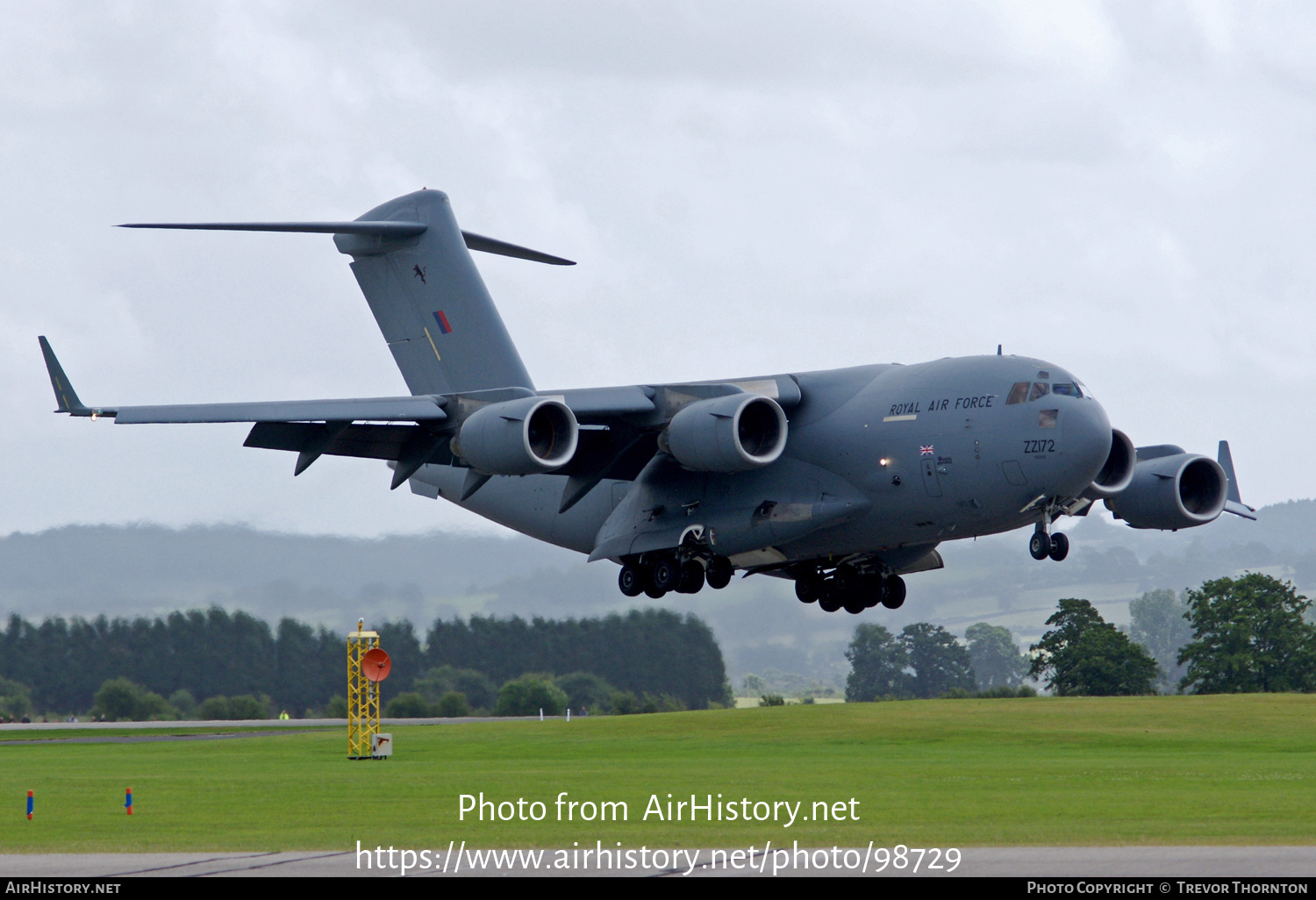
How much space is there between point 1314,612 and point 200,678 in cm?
9631

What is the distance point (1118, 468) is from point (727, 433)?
229 inches

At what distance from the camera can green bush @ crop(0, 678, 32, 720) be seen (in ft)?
151

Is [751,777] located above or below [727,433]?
below

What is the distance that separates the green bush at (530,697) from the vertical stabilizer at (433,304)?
79.7 feet

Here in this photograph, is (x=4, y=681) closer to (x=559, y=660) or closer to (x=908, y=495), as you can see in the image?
(x=559, y=660)

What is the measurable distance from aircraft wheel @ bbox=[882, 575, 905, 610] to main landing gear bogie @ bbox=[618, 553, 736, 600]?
9.09 ft

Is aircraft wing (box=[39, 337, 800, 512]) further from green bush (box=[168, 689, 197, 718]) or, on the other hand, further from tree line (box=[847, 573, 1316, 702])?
tree line (box=[847, 573, 1316, 702])

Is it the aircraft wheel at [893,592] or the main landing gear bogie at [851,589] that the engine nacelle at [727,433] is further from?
the aircraft wheel at [893,592]

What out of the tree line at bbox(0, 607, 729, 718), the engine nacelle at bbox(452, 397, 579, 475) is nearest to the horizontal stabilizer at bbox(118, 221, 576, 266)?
the engine nacelle at bbox(452, 397, 579, 475)

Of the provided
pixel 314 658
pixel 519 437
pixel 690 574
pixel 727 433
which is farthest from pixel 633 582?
pixel 314 658

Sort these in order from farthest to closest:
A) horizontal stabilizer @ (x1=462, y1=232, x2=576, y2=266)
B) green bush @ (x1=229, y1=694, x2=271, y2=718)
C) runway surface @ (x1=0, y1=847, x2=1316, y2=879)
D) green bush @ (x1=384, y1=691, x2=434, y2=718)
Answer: green bush @ (x1=384, y1=691, x2=434, y2=718), green bush @ (x1=229, y1=694, x2=271, y2=718), horizontal stabilizer @ (x1=462, y1=232, x2=576, y2=266), runway surface @ (x1=0, y1=847, x2=1316, y2=879)

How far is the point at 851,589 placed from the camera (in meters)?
24.2

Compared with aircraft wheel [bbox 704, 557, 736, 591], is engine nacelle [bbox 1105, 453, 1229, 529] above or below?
above

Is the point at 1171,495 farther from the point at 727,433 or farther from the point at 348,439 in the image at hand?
the point at 348,439
